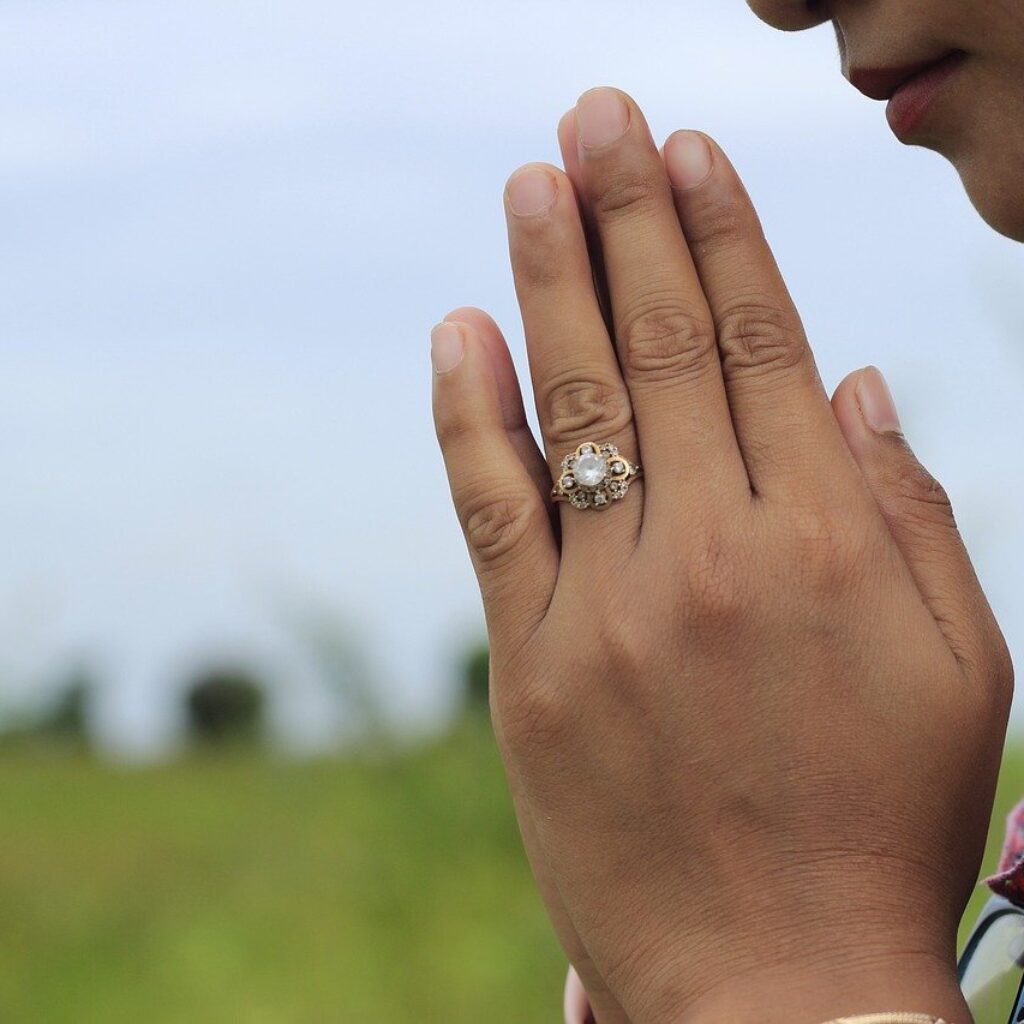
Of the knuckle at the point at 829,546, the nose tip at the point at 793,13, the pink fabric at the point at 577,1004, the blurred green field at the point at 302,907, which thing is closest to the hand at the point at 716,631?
the knuckle at the point at 829,546

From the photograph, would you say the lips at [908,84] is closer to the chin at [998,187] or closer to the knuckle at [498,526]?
the chin at [998,187]

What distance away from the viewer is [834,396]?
3.64 ft

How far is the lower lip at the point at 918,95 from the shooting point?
112 centimetres

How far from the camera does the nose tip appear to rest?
1169 mm

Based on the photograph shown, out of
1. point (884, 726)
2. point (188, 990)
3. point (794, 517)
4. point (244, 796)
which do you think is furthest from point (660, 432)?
point (244, 796)

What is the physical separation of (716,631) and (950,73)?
0.51 m

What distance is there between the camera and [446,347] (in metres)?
1.12

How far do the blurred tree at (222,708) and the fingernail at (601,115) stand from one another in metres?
3.54

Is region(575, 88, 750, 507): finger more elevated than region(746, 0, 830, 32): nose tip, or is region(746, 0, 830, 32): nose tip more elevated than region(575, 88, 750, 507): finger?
region(746, 0, 830, 32): nose tip

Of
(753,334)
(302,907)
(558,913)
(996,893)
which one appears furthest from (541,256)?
(302,907)

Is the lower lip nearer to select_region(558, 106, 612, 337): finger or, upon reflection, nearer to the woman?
Result: the woman

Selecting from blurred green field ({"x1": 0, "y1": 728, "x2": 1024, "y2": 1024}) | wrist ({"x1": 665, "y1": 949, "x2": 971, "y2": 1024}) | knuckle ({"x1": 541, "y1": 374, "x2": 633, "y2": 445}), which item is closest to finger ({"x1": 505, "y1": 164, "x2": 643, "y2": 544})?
knuckle ({"x1": 541, "y1": 374, "x2": 633, "y2": 445})

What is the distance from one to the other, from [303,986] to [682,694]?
2.59 metres

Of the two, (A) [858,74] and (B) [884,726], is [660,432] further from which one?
(A) [858,74]
